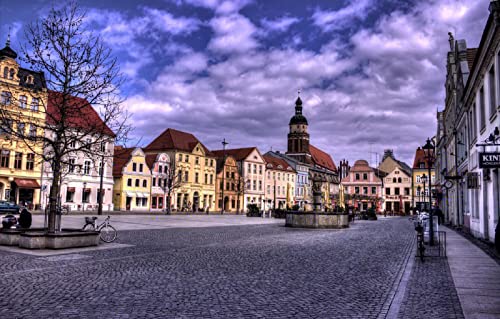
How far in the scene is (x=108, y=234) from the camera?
1872 cm

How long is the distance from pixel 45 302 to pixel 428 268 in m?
9.84

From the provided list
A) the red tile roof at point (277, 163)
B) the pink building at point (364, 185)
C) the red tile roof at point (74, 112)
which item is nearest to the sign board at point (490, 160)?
the red tile roof at point (74, 112)

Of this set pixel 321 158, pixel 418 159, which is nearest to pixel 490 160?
pixel 418 159

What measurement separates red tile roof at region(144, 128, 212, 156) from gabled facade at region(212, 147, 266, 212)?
42.0ft

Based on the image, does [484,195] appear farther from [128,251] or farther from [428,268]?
[128,251]

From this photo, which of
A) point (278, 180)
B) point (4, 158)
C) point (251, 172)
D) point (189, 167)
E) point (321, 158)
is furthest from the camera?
point (321, 158)

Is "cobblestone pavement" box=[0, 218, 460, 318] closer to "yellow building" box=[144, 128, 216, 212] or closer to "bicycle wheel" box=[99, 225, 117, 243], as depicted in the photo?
"bicycle wheel" box=[99, 225, 117, 243]

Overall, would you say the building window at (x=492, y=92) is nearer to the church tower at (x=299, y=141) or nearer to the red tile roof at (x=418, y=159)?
the red tile roof at (x=418, y=159)

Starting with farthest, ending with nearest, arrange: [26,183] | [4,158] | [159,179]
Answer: [159,179] → [26,183] → [4,158]

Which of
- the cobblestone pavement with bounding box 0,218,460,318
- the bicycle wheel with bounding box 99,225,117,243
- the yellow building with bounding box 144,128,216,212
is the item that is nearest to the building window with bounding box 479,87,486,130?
the cobblestone pavement with bounding box 0,218,460,318

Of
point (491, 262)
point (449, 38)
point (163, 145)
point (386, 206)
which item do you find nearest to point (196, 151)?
point (163, 145)

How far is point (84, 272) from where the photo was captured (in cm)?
1071

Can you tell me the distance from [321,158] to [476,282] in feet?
398

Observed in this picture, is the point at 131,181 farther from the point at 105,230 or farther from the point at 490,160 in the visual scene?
the point at 490,160
